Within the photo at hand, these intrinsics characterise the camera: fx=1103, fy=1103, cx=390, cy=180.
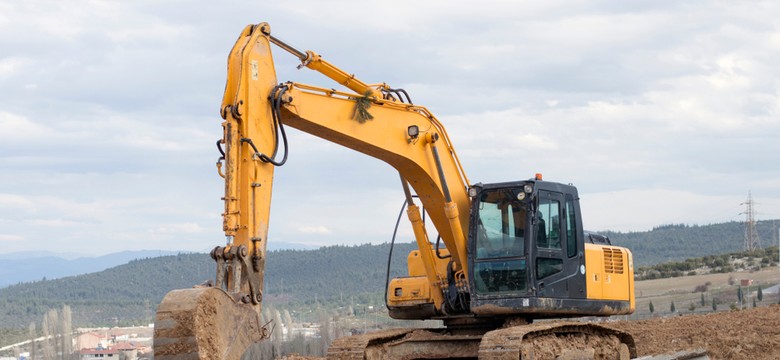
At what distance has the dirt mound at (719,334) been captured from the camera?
21.6 m

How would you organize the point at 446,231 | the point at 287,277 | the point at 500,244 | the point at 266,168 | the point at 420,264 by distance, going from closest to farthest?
1. the point at 266,168
2. the point at 500,244
3. the point at 446,231
4. the point at 420,264
5. the point at 287,277

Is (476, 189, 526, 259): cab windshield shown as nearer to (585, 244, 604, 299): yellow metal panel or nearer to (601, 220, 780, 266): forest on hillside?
(585, 244, 604, 299): yellow metal panel

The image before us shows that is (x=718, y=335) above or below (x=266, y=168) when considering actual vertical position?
below

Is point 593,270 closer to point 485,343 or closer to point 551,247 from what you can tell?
point 551,247

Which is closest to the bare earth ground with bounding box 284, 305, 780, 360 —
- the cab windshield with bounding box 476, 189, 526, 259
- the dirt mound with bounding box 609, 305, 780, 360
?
the dirt mound with bounding box 609, 305, 780, 360

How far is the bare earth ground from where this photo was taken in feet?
70.7

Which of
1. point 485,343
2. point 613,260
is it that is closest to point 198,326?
point 485,343

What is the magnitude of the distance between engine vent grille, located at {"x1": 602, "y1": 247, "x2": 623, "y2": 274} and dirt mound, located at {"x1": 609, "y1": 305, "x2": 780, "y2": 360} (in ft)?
13.8

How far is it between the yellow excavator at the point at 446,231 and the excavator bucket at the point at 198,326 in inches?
34.5

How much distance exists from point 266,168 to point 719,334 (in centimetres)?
1465

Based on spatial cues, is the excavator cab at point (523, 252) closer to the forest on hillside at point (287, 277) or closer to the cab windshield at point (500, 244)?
the cab windshield at point (500, 244)

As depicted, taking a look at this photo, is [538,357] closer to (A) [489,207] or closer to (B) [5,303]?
(A) [489,207]

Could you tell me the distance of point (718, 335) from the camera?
2344 cm

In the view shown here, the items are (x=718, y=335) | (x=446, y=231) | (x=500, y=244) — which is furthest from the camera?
(x=718, y=335)
